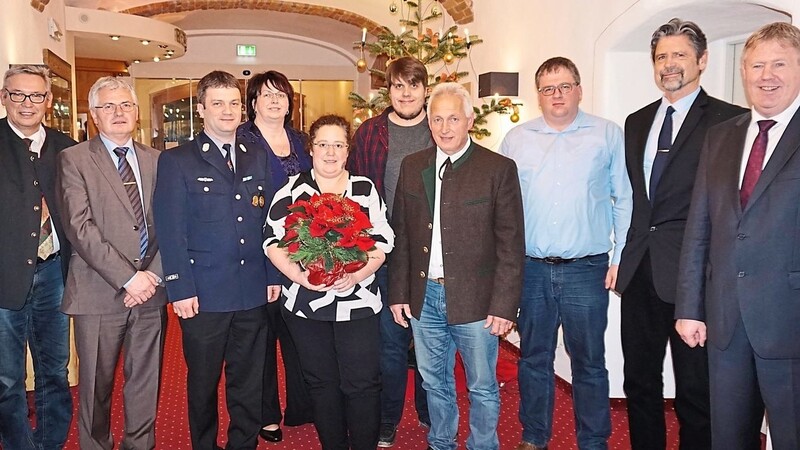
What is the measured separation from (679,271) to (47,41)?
6.91m

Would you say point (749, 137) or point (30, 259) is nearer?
point (749, 137)

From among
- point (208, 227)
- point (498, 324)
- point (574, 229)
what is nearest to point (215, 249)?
point (208, 227)

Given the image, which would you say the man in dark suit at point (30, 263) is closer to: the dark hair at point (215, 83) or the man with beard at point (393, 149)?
the dark hair at point (215, 83)

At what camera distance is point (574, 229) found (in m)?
3.07

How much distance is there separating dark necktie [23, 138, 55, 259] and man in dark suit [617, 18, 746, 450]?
261 centimetres

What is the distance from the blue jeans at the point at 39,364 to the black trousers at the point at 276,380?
97 cm


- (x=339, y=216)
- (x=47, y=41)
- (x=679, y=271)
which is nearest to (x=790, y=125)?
(x=679, y=271)

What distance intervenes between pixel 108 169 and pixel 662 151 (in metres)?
2.43

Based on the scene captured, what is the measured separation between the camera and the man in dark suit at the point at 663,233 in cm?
276

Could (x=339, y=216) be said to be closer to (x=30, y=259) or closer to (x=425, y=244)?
(x=425, y=244)

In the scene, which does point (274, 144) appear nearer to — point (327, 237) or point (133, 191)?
point (133, 191)

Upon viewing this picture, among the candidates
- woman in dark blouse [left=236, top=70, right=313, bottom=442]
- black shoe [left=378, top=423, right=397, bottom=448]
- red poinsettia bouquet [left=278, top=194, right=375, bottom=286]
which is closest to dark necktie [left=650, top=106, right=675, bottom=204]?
red poinsettia bouquet [left=278, top=194, right=375, bottom=286]

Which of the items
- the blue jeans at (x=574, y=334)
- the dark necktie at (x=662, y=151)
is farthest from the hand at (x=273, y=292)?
the dark necktie at (x=662, y=151)

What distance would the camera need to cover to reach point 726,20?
11.9ft
